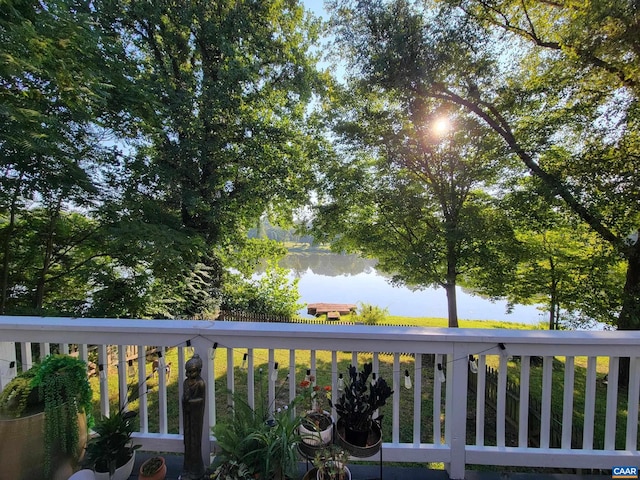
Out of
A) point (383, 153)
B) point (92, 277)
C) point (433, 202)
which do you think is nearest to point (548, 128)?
point (433, 202)

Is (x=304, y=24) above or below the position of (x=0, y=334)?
above

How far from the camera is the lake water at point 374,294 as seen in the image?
937 cm

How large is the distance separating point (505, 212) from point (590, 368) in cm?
445

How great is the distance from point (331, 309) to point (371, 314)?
4801 millimetres

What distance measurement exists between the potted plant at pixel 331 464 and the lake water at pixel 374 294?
6031 mm

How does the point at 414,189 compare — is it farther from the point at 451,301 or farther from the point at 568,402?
the point at 568,402

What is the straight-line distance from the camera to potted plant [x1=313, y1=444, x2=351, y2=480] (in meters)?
0.96

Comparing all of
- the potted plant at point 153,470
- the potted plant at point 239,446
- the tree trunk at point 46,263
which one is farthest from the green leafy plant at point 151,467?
the tree trunk at point 46,263

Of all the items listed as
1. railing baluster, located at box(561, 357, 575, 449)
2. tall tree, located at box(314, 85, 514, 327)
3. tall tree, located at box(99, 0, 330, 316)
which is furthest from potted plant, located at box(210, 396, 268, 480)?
tall tree, located at box(314, 85, 514, 327)

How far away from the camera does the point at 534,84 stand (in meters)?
4.64

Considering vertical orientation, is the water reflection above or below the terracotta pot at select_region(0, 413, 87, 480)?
below

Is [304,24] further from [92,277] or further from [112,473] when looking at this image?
[112,473]

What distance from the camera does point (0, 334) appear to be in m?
1.43

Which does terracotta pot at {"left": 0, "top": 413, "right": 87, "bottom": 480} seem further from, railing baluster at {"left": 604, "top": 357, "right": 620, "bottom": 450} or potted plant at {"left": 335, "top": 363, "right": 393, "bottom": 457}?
railing baluster at {"left": 604, "top": 357, "right": 620, "bottom": 450}
